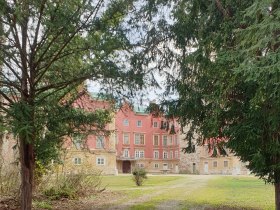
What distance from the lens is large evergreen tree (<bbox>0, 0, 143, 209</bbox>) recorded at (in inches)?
285

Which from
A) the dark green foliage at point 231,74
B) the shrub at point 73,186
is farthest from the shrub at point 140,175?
the dark green foliage at point 231,74

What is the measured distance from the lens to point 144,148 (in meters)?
61.3

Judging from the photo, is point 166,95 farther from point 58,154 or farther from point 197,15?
point 58,154

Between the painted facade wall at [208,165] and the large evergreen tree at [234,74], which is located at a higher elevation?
the large evergreen tree at [234,74]

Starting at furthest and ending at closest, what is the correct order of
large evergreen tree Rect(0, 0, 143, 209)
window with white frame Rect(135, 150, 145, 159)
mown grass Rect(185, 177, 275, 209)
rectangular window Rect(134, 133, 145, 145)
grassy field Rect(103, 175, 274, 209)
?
1. window with white frame Rect(135, 150, 145, 159)
2. rectangular window Rect(134, 133, 145, 145)
3. mown grass Rect(185, 177, 275, 209)
4. grassy field Rect(103, 175, 274, 209)
5. large evergreen tree Rect(0, 0, 143, 209)

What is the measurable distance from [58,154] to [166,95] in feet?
18.9

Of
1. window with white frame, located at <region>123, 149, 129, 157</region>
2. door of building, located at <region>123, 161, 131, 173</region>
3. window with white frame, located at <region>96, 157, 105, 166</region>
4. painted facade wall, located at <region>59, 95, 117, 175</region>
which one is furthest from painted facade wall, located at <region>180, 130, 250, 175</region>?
painted facade wall, located at <region>59, 95, 117, 175</region>

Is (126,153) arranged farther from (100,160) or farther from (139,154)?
(100,160)

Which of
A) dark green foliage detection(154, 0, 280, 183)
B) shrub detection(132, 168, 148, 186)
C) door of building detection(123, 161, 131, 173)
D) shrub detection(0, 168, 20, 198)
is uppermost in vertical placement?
dark green foliage detection(154, 0, 280, 183)

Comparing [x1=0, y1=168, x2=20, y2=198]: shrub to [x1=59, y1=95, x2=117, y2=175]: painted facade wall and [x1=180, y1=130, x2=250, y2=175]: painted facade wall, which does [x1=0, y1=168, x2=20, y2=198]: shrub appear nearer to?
[x1=59, y1=95, x2=117, y2=175]: painted facade wall

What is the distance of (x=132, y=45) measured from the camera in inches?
340

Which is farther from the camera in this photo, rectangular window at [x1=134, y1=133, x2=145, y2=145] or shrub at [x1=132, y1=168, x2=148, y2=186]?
rectangular window at [x1=134, y1=133, x2=145, y2=145]

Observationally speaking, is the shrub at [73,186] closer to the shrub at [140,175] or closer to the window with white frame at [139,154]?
the shrub at [140,175]

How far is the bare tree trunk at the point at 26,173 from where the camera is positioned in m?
8.80
